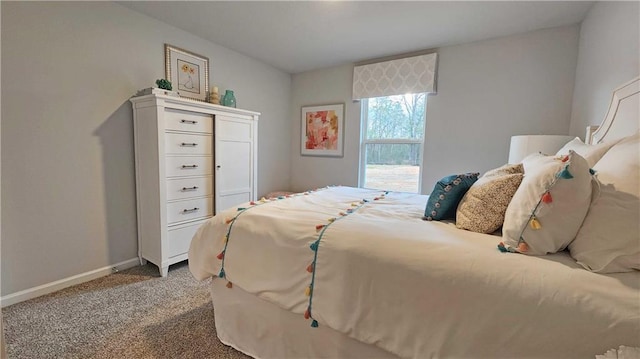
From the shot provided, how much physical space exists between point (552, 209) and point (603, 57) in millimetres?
2011

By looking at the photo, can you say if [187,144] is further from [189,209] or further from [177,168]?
[189,209]

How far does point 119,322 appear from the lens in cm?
170

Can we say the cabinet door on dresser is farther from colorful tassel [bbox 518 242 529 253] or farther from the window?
colorful tassel [bbox 518 242 529 253]

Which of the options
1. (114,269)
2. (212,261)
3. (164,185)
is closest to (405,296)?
(212,261)

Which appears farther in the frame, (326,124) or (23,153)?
(326,124)

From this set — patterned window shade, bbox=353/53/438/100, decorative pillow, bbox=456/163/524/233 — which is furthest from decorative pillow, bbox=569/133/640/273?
patterned window shade, bbox=353/53/438/100

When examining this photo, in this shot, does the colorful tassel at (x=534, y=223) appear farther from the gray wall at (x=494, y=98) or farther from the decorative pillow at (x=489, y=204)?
the gray wall at (x=494, y=98)

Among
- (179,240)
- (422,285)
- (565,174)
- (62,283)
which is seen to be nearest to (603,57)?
(565,174)

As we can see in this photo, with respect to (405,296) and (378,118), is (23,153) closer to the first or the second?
(405,296)

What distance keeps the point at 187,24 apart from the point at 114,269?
241 cm

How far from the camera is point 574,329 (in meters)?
0.76

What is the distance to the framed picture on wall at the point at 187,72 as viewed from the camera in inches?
107

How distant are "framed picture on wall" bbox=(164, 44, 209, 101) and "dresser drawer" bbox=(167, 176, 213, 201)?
3.15ft

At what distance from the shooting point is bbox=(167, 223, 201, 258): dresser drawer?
2.41 metres
